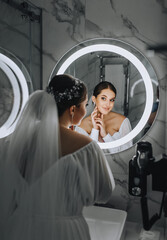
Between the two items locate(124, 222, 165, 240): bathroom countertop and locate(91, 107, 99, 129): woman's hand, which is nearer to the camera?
locate(124, 222, 165, 240): bathroom countertop

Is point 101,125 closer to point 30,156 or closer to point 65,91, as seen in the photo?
point 65,91

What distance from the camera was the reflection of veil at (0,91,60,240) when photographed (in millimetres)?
795

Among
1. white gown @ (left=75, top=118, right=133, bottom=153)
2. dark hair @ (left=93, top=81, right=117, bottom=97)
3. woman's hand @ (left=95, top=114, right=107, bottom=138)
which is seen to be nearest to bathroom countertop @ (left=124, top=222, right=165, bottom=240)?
white gown @ (left=75, top=118, right=133, bottom=153)

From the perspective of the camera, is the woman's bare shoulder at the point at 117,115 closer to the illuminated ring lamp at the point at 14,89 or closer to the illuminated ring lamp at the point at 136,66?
the illuminated ring lamp at the point at 136,66

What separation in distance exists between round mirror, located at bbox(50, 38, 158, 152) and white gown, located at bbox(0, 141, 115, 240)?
0.62 m

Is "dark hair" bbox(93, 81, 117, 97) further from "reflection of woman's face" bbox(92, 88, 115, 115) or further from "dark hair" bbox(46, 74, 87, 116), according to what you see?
"dark hair" bbox(46, 74, 87, 116)

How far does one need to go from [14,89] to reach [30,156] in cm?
81

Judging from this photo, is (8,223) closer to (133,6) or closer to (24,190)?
(24,190)

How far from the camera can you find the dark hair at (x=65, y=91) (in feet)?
Answer: 2.89

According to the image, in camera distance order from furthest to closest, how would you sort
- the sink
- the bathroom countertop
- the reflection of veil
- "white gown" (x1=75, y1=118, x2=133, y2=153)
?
"white gown" (x1=75, y1=118, x2=133, y2=153)
the bathroom countertop
the sink
the reflection of veil

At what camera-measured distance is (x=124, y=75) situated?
141cm

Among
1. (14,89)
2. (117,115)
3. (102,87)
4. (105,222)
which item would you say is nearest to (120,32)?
(102,87)

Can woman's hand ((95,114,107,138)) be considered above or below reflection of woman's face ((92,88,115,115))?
below

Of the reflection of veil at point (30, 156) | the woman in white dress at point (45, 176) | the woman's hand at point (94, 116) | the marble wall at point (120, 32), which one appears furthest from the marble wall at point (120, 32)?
the reflection of veil at point (30, 156)
